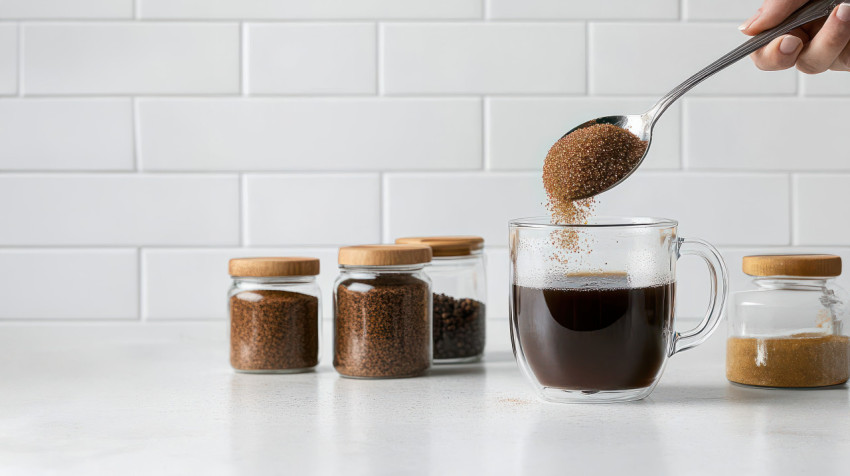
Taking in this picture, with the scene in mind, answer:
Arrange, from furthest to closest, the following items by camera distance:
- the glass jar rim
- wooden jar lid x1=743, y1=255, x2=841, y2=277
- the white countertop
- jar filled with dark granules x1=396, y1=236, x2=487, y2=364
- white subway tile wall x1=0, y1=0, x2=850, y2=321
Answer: white subway tile wall x1=0, y1=0, x2=850, y2=321
jar filled with dark granules x1=396, y1=236, x2=487, y2=364
wooden jar lid x1=743, y1=255, x2=841, y2=277
the glass jar rim
the white countertop

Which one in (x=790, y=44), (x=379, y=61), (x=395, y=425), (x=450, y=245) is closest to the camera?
(x=395, y=425)

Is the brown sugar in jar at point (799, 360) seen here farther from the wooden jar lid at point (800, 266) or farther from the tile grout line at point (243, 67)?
the tile grout line at point (243, 67)

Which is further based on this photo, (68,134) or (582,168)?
(68,134)

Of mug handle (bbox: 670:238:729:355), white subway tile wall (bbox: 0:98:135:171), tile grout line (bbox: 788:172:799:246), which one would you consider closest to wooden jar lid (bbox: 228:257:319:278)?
mug handle (bbox: 670:238:729:355)

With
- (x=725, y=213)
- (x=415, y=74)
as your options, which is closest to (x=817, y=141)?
(x=725, y=213)

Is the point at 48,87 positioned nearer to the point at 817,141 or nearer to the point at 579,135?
the point at 579,135

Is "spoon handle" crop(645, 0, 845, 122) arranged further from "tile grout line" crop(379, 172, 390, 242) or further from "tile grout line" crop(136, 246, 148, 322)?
"tile grout line" crop(136, 246, 148, 322)

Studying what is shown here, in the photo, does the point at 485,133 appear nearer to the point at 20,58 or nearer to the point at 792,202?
the point at 792,202

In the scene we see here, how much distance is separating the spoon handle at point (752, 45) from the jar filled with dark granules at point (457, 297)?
30cm

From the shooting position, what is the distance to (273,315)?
3.12ft

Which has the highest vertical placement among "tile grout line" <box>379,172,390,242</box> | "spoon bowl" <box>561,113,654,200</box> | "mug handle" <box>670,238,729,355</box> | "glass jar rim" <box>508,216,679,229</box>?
"spoon bowl" <box>561,113,654,200</box>

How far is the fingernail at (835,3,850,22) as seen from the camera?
896mm

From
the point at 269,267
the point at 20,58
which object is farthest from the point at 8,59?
the point at 269,267

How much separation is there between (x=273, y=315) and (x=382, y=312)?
0.45 feet
